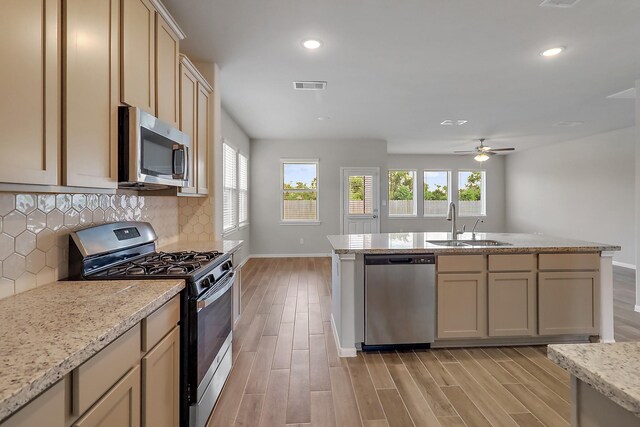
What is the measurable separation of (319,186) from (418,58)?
4429mm

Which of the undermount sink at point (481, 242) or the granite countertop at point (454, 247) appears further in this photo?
the undermount sink at point (481, 242)

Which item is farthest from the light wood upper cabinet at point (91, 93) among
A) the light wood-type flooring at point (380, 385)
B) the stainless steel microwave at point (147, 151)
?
the light wood-type flooring at point (380, 385)

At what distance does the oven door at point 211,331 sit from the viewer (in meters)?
1.64

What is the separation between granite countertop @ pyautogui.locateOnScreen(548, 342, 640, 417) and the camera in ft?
1.99

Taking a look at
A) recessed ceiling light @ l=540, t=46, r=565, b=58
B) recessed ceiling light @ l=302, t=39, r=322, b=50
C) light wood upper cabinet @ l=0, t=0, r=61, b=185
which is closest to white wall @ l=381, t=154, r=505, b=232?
recessed ceiling light @ l=540, t=46, r=565, b=58

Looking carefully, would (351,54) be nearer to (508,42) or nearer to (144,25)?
(508,42)

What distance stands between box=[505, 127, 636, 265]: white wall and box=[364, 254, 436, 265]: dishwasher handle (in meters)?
6.00

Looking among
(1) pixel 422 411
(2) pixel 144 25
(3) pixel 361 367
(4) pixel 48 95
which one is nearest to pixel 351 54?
(2) pixel 144 25

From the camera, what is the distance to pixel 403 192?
9.52m

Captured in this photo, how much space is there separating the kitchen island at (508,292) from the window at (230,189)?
3.13 m

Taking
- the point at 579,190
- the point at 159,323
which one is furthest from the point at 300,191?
the point at 579,190

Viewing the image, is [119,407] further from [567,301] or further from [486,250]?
[567,301]

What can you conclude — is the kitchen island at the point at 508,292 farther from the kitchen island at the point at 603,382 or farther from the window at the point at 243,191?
the window at the point at 243,191

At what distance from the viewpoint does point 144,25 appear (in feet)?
6.11
